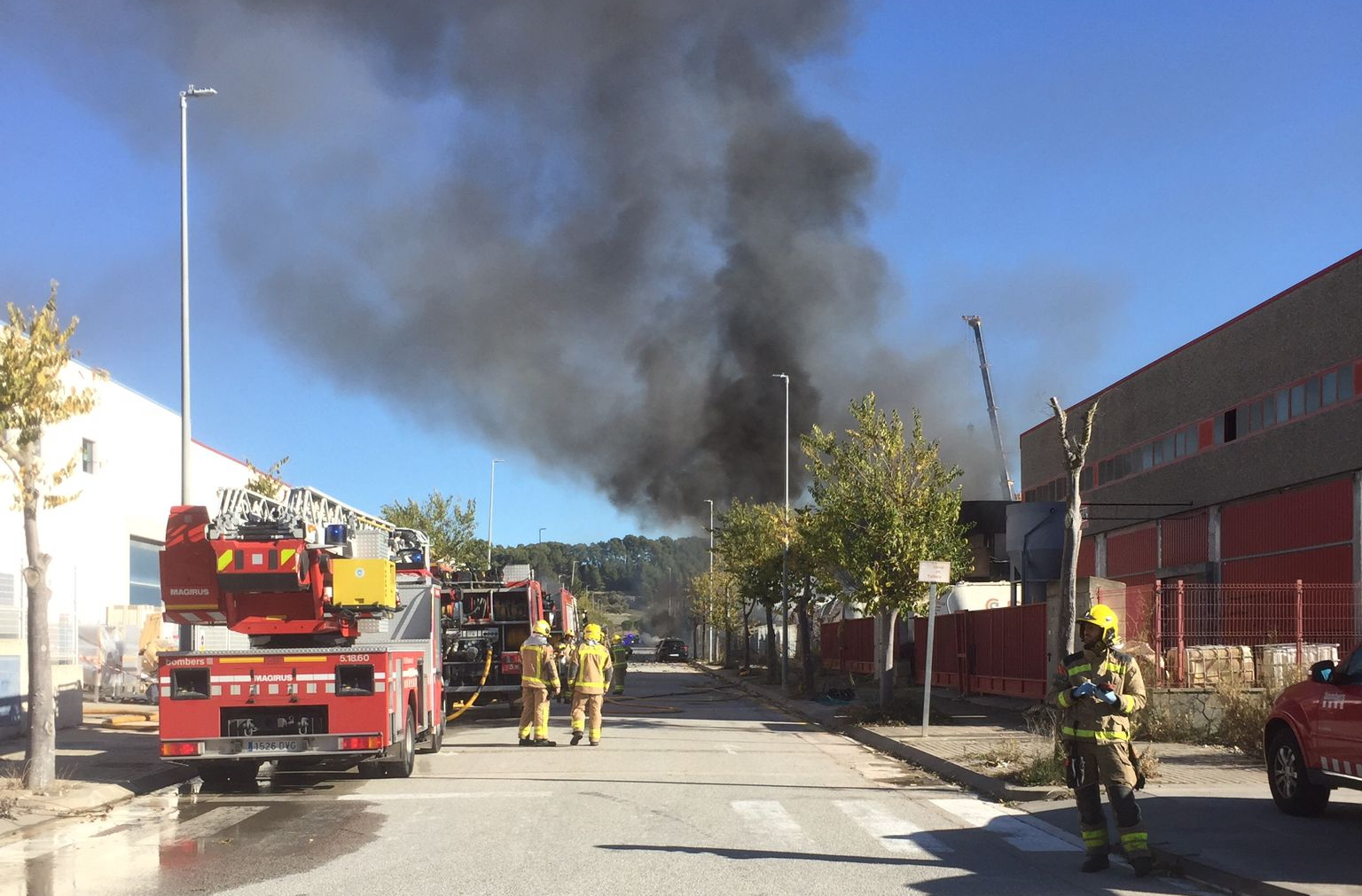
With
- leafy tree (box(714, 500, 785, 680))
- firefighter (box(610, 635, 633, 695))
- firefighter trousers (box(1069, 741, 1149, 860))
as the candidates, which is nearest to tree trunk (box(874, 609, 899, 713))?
firefighter (box(610, 635, 633, 695))

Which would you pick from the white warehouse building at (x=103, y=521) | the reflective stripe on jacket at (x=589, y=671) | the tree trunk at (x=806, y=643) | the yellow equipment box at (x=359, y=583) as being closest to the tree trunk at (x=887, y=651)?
the reflective stripe on jacket at (x=589, y=671)

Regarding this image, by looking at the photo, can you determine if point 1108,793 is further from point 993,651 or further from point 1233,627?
point 993,651

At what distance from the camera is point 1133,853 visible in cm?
777

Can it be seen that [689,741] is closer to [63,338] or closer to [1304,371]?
[63,338]

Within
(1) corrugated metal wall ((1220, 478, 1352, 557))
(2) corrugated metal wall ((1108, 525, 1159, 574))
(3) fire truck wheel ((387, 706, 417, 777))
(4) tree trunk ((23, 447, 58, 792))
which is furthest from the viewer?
(2) corrugated metal wall ((1108, 525, 1159, 574))

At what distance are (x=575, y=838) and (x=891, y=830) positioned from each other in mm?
2281

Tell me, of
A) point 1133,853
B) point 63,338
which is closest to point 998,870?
point 1133,853

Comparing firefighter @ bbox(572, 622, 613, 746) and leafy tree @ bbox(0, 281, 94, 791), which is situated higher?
leafy tree @ bbox(0, 281, 94, 791)

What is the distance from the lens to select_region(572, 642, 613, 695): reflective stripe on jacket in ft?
54.7

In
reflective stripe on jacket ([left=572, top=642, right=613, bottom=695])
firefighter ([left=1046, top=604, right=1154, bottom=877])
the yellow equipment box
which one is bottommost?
reflective stripe on jacket ([left=572, top=642, right=613, bottom=695])

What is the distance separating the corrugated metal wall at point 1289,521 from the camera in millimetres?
24578

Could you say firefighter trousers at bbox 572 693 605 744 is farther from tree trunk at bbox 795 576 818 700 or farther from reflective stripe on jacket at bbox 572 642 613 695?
tree trunk at bbox 795 576 818 700

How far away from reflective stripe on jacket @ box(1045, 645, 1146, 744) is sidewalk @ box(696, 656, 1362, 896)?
0.85 meters

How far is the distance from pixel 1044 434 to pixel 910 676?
15019 mm
